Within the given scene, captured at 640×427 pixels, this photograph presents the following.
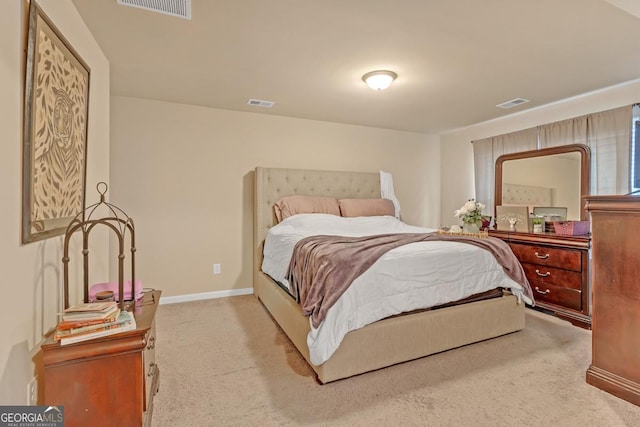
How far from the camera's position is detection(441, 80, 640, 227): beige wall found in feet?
9.89

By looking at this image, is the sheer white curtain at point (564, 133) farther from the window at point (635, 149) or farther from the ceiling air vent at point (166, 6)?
the ceiling air vent at point (166, 6)

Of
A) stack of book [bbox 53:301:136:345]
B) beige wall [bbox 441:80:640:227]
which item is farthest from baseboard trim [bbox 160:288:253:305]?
beige wall [bbox 441:80:640:227]

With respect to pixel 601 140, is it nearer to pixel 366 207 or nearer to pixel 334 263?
pixel 366 207

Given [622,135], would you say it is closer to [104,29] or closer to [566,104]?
[566,104]

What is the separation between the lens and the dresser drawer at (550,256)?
115 inches

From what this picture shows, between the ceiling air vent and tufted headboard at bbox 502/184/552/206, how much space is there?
13.2 feet

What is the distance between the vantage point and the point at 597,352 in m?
1.90

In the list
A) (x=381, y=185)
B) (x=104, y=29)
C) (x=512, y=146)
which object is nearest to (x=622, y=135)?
(x=512, y=146)

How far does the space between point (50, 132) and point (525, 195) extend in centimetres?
453

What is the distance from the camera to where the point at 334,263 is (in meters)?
1.92

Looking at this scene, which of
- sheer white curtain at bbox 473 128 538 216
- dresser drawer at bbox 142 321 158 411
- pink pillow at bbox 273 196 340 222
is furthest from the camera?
sheer white curtain at bbox 473 128 538 216

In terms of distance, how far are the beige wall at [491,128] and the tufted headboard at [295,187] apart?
1391 millimetres

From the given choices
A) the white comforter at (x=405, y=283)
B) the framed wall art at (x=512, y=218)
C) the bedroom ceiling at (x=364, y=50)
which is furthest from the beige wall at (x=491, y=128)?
the white comforter at (x=405, y=283)

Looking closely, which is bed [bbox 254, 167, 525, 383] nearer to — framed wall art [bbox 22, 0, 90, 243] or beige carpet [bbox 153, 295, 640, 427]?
beige carpet [bbox 153, 295, 640, 427]
